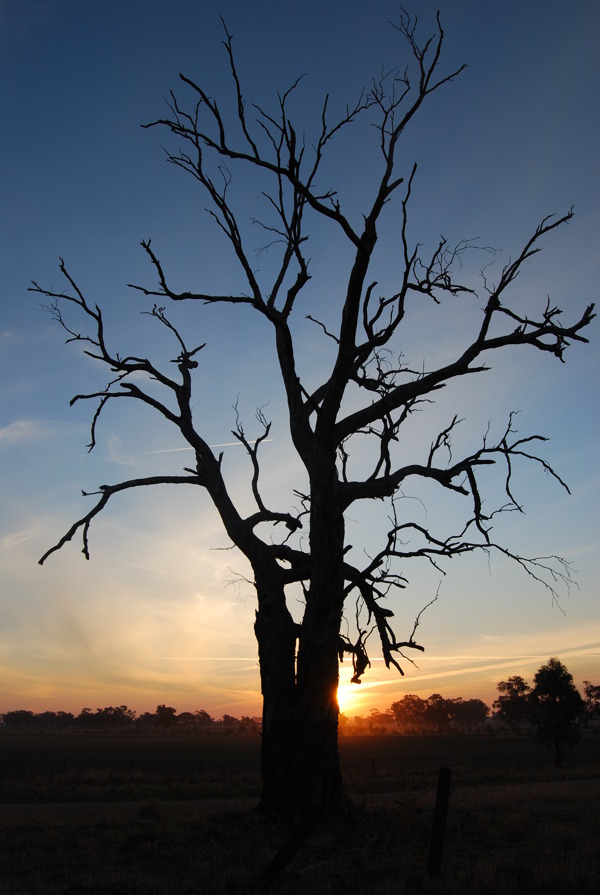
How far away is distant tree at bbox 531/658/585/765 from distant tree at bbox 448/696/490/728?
12062 cm

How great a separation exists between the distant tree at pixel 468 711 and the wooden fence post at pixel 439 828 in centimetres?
16070

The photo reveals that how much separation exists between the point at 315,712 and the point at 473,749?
55145mm

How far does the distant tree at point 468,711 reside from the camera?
16076 centimetres

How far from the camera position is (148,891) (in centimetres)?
717

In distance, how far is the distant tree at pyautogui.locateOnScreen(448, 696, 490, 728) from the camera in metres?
161

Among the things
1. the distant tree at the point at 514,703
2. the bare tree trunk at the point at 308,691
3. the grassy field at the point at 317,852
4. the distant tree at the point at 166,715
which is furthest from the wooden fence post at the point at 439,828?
the distant tree at the point at 166,715

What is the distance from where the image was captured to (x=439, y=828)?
792 cm

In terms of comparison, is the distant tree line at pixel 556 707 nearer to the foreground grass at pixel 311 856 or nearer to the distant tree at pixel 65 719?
the foreground grass at pixel 311 856

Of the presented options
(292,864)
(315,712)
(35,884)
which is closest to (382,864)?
(292,864)

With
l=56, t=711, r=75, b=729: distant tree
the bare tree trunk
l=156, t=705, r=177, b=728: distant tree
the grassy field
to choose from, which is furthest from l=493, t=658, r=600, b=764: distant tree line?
l=56, t=711, r=75, b=729: distant tree

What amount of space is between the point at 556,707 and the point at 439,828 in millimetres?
39834

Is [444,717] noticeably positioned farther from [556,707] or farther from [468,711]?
[556,707]

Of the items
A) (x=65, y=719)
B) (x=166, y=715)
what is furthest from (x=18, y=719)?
(x=166, y=715)

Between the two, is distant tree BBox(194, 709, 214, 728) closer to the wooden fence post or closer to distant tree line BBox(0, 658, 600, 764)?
distant tree line BBox(0, 658, 600, 764)
